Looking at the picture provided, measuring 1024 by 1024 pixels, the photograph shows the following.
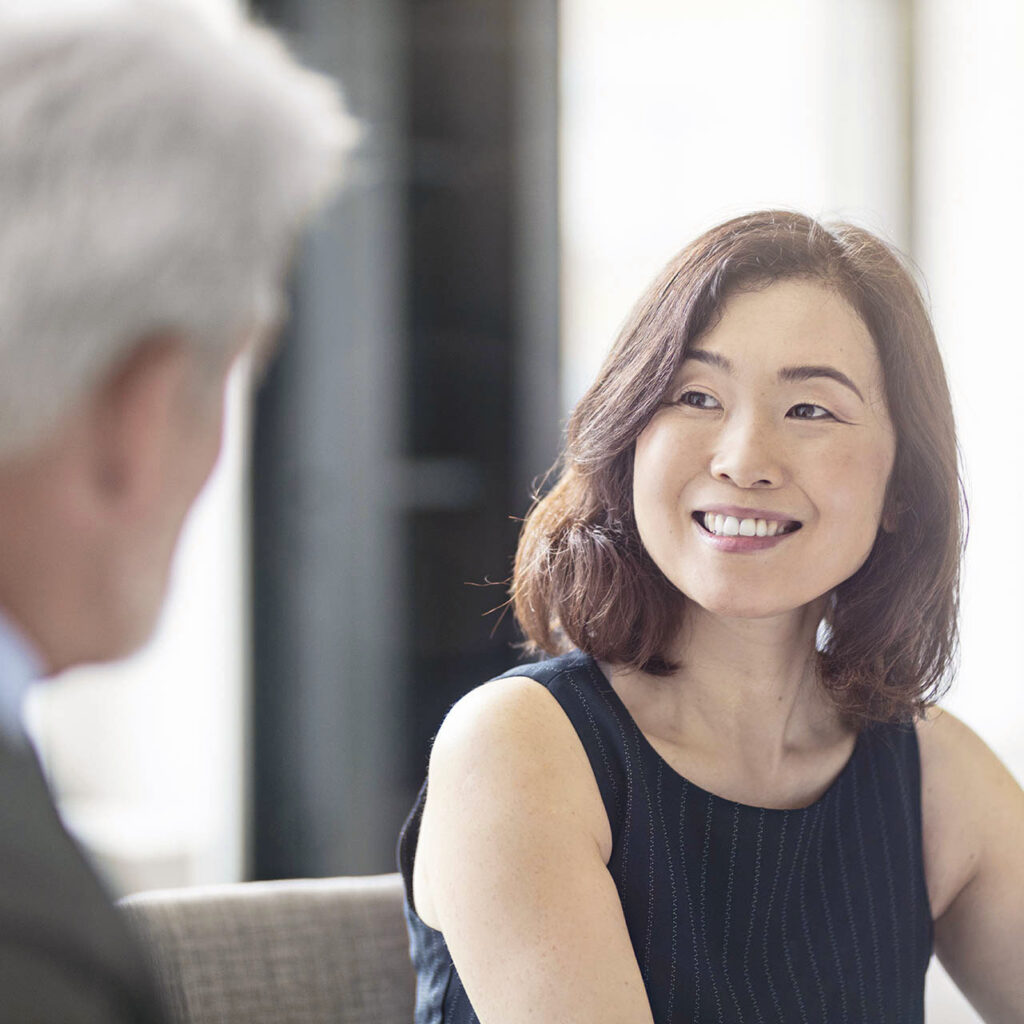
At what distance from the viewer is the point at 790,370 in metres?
1.25

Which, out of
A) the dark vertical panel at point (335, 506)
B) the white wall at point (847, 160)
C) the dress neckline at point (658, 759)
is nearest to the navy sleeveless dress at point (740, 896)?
the dress neckline at point (658, 759)

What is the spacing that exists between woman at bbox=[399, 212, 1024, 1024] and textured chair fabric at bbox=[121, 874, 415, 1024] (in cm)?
5

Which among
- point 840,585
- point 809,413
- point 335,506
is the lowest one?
point 335,506

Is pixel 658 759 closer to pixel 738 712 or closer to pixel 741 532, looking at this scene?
pixel 738 712

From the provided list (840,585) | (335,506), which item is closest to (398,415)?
(335,506)

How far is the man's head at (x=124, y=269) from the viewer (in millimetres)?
535

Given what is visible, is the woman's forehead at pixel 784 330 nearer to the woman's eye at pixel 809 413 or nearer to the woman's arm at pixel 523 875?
the woman's eye at pixel 809 413

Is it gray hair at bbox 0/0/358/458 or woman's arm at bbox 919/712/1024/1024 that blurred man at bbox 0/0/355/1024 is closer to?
gray hair at bbox 0/0/358/458

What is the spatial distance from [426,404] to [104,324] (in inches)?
101

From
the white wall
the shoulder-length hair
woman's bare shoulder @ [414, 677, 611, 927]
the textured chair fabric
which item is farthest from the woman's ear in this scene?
the white wall

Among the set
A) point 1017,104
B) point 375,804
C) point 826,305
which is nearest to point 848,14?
point 1017,104

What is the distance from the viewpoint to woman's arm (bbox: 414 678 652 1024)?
1.09 m

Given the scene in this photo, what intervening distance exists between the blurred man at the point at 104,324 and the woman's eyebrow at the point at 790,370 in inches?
27.9

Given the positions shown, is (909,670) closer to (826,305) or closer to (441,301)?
(826,305)
